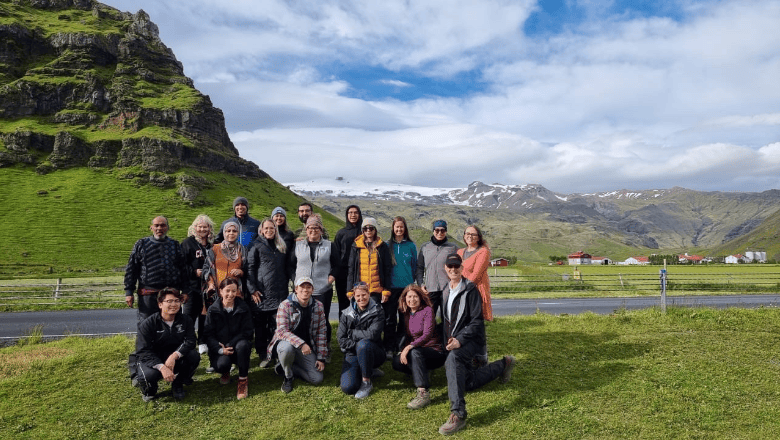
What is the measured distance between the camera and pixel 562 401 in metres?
6.88

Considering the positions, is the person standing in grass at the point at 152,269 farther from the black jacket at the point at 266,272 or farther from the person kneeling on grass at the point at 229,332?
the black jacket at the point at 266,272

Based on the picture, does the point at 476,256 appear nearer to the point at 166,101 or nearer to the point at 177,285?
the point at 177,285

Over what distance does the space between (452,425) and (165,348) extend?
4.73 metres

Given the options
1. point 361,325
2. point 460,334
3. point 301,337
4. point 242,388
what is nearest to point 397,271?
point 361,325

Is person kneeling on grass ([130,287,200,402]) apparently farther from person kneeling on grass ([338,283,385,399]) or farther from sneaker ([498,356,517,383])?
sneaker ([498,356,517,383])

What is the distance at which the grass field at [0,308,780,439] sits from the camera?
241 inches

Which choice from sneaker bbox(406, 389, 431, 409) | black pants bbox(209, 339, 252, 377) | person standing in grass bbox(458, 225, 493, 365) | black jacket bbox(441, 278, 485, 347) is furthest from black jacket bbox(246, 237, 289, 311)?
person standing in grass bbox(458, 225, 493, 365)

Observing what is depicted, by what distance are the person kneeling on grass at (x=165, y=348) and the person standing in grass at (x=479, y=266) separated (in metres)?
4.69

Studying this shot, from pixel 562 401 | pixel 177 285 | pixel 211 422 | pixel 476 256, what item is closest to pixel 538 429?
pixel 562 401

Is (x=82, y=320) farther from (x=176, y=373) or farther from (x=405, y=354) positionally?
(x=405, y=354)

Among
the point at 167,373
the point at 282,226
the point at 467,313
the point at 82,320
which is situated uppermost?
the point at 282,226

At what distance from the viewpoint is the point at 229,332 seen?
24.4 ft

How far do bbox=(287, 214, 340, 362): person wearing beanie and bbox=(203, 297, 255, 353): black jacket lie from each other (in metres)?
1.18

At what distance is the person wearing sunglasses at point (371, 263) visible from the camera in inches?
309
